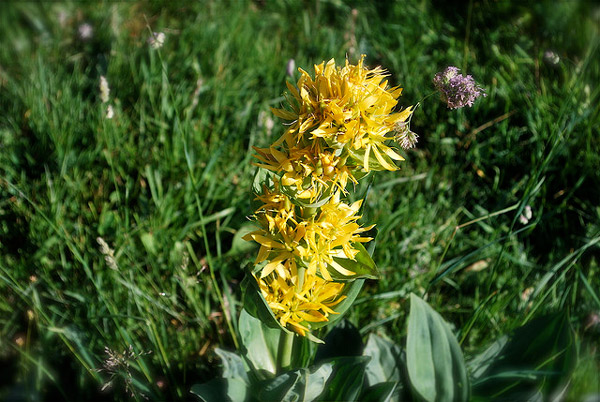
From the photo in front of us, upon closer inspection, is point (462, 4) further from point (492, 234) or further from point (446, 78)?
point (446, 78)

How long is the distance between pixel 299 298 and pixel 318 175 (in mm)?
448

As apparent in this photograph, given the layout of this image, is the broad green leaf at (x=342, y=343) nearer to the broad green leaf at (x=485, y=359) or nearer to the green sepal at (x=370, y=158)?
the broad green leaf at (x=485, y=359)

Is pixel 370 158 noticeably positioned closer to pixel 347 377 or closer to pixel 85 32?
pixel 347 377

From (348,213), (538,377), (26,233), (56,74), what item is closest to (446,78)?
(348,213)

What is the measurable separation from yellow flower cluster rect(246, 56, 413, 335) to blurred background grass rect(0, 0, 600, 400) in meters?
0.38

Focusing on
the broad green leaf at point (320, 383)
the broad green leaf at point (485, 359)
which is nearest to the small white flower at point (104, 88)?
the broad green leaf at point (320, 383)

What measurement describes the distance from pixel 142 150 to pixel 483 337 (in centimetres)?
200

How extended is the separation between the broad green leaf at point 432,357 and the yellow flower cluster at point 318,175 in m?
0.38

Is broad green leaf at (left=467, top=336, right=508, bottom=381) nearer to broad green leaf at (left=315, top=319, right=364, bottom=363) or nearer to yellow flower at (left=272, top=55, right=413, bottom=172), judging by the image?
broad green leaf at (left=315, top=319, right=364, bottom=363)

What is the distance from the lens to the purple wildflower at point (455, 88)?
176 centimetres

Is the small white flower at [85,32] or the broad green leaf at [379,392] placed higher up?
the small white flower at [85,32]

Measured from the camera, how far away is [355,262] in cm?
194

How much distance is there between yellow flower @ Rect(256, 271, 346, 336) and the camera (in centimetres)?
194

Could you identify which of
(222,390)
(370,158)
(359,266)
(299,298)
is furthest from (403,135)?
(222,390)
